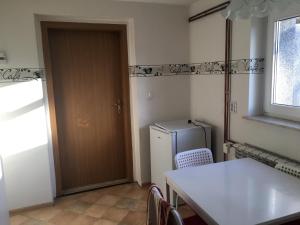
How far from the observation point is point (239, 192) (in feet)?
4.84

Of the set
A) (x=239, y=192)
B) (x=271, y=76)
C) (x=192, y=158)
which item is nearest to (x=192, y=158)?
(x=192, y=158)

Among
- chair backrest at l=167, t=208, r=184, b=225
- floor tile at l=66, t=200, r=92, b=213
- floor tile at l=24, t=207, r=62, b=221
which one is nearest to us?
chair backrest at l=167, t=208, r=184, b=225

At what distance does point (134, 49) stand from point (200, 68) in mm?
777

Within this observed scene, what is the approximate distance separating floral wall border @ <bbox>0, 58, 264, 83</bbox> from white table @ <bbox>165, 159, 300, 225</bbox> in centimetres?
87

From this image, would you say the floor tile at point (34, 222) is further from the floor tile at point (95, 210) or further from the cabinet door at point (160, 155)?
the cabinet door at point (160, 155)

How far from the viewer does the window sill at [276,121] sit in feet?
6.23

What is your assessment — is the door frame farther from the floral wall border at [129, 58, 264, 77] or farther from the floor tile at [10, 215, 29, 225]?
the floor tile at [10, 215, 29, 225]

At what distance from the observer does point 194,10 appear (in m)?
2.98

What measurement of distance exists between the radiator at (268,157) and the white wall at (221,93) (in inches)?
2.5

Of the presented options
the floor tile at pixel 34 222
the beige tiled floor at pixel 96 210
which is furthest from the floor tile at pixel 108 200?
the floor tile at pixel 34 222

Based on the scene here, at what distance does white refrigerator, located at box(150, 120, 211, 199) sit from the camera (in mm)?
2602

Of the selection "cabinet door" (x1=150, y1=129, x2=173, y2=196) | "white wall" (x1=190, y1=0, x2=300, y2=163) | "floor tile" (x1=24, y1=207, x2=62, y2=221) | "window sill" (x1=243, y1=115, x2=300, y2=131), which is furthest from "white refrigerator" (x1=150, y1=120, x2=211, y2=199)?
"floor tile" (x1=24, y1=207, x2=62, y2=221)

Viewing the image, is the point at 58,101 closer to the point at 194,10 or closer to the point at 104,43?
the point at 104,43

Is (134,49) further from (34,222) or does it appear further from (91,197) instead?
(34,222)
